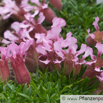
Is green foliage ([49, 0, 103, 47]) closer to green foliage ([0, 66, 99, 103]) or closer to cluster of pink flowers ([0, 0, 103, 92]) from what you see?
cluster of pink flowers ([0, 0, 103, 92])

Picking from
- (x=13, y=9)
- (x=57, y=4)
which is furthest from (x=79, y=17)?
(x=13, y=9)

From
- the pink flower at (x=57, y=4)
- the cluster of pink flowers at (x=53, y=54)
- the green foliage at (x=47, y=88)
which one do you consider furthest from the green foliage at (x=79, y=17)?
the green foliage at (x=47, y=88)

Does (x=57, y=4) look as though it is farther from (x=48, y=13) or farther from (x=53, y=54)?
(x=53, y=54)

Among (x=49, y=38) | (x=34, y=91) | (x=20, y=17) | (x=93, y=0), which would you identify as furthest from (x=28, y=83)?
(x=93, y=0)

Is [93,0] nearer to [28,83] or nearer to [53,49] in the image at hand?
[53,49]

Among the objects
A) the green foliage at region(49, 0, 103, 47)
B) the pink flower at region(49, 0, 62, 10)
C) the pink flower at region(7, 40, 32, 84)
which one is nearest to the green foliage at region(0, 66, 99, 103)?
the pink flower at region(7, 40, 32, 84)

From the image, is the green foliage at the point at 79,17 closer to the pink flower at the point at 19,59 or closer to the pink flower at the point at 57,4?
the pink flower at the point at 57,4
